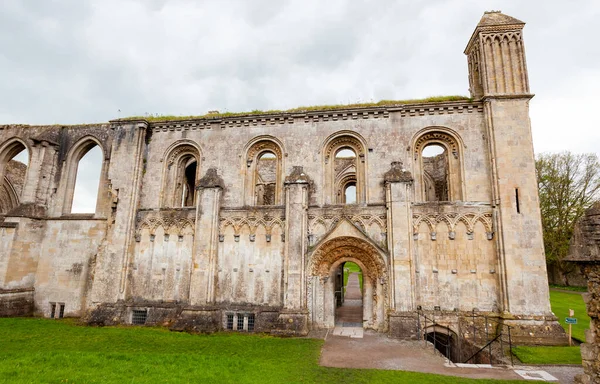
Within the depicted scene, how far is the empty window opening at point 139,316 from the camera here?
623 inches

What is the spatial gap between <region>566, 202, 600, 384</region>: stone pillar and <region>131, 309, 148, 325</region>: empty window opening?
16.1 m

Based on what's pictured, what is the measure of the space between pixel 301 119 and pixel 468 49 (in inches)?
379

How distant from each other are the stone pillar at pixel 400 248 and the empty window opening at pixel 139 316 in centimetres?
1123

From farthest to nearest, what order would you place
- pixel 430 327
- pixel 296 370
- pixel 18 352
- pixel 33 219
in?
pixel 33 219, pixel 430 327, pixel 18 352, pixel 296 370

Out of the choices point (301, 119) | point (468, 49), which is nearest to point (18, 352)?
point (301, 119)

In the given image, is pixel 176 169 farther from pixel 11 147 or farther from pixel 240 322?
pixel 11 147

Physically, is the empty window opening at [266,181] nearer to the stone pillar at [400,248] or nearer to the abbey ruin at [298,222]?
the abbey ruin at [298,222]

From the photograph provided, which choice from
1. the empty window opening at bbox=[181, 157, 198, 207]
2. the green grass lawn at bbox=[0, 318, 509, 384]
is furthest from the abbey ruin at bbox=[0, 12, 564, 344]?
the green grass lawn at bbox=[0, 318, 509, 384]

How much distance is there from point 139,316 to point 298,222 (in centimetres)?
881

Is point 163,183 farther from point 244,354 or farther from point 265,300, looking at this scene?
point 244,354

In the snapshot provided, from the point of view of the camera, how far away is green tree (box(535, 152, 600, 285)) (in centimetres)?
2972

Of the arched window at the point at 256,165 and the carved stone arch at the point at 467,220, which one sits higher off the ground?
the arched window at the point at 256,165

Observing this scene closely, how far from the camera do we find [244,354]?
10953 millimetres

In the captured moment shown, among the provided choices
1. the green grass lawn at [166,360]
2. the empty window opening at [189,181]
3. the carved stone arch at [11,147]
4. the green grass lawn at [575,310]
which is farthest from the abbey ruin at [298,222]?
the green grass lawn at [575,310]
